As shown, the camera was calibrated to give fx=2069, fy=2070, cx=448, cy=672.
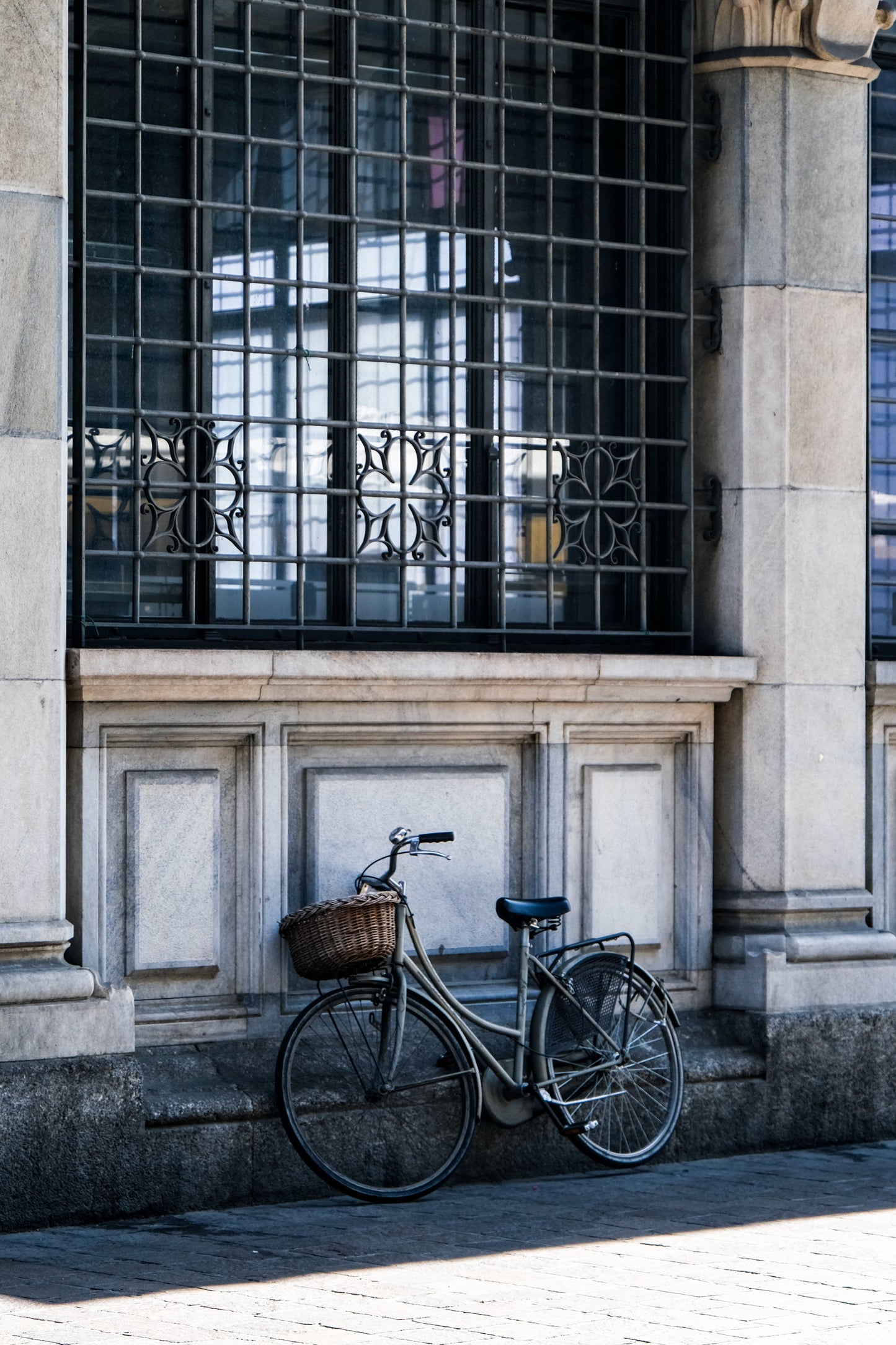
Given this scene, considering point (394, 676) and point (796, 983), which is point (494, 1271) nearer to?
point (394, 676)

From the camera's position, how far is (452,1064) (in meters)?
7.45

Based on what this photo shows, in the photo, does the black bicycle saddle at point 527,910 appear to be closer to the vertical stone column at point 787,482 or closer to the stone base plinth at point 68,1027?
the vertical stone column at point 787,482

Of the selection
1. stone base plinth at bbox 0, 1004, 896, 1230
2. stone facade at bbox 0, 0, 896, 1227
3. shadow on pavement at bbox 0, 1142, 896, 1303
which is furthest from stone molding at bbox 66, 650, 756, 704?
shadow on pavement at bbox 0, 1142, 896, 1303

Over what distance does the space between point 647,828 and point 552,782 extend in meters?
0.53

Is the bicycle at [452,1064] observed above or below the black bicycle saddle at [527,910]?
below

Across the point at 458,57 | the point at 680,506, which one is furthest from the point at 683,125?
the point at 680,506

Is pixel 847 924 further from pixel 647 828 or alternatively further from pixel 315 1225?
pixel 315 1225

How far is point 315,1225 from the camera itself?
22.3ft

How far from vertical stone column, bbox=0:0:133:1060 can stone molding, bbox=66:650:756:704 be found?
0.91 ft

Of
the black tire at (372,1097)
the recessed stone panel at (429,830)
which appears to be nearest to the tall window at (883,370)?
the recessed stone panel at (429,830)

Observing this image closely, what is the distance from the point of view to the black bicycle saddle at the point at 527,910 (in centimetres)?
756

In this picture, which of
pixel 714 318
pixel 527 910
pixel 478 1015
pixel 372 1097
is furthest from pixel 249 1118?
pixel 714 318

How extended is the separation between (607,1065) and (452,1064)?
631mm

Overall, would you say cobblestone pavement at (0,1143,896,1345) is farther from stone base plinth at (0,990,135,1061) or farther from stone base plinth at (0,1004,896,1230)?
stone base plinth at (0,990,135,1061)
